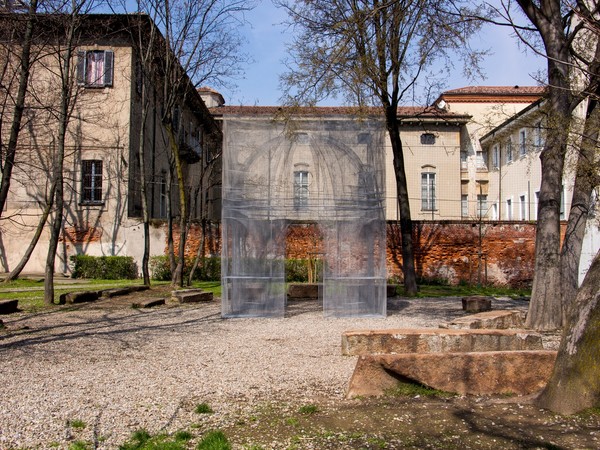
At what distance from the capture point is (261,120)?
1281 centimetres

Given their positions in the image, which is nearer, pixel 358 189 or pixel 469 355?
pixel 469 355

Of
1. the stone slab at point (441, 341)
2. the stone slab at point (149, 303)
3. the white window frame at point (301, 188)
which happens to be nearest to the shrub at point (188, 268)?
the stone slab at point (149, 303)

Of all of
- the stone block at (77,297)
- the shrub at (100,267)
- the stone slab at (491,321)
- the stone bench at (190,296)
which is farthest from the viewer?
the shrub at (100,267)

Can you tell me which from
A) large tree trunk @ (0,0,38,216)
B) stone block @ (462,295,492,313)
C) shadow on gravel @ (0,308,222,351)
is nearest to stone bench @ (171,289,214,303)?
shadow on gravel @ (0,308,222,351)

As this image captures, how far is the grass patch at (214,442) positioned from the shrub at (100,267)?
1821 cm

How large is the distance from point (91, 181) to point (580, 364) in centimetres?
2090

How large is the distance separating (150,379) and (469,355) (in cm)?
335

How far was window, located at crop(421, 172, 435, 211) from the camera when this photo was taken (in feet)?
113

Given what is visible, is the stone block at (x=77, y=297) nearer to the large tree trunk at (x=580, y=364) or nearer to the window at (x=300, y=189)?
the window at (x=300, y=189)

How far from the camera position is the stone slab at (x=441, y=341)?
7.70 m

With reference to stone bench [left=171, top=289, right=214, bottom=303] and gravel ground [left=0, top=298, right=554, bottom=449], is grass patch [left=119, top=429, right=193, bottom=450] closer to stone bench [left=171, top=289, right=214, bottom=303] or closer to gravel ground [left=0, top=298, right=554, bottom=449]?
gravel ground [left=0, top=298, right=554, bottom=449]

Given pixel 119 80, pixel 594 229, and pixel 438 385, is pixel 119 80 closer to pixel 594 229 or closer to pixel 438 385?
pixel 594 229

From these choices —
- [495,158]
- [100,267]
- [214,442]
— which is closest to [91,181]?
[100,267]

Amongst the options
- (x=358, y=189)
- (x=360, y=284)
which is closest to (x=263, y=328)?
(x=360, y=284)
